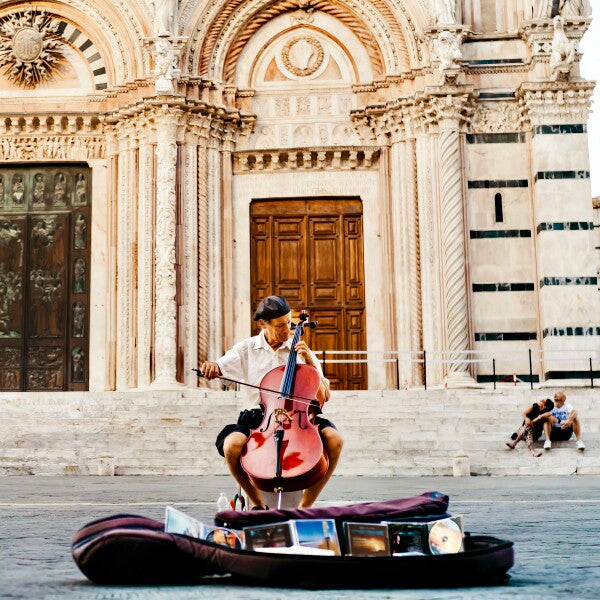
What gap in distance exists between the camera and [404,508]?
3.93m

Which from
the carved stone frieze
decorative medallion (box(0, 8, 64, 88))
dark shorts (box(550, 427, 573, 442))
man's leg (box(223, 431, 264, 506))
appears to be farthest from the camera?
decorative medallion (box(0, 8, 64, 88))

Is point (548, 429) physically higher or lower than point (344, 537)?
higher

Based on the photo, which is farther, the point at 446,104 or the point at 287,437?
the point at 446,104

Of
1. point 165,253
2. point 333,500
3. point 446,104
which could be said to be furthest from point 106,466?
point 446,104

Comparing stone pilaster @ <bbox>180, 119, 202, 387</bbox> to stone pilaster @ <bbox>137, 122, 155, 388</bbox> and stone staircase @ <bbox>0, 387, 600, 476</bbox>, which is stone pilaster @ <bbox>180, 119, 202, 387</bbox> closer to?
stone pilaster @ <bbox>137, 122, 155, 388</bbox>

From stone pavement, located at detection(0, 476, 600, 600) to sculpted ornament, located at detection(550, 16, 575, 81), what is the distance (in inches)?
368

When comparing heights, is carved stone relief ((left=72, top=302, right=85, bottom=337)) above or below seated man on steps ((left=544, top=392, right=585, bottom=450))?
above

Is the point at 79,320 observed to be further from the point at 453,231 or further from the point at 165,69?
the point at 453,231

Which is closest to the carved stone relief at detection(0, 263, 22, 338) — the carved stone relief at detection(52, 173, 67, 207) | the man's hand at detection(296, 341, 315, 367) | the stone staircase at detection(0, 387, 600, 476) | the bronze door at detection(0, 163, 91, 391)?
the bronze door at detection(0, 163, 91, 391)

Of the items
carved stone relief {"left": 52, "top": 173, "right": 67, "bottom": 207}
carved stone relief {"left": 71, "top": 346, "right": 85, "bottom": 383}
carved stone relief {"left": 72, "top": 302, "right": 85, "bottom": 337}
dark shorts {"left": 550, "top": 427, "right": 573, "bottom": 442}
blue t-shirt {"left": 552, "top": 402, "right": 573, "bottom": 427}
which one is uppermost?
carved stone relief {"left": 52, "top": 173, "right": 67, "bottom": 207}

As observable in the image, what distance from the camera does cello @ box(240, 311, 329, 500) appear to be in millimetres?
5133

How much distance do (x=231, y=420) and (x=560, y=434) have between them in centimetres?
446

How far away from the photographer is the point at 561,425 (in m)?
14.0

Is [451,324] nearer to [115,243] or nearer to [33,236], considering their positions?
[115,243]
